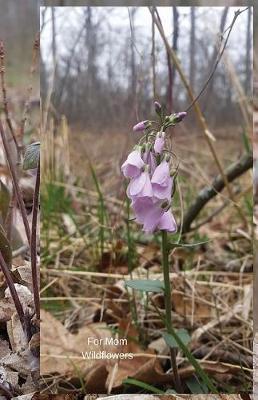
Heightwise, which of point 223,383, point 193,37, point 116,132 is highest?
point 193,37

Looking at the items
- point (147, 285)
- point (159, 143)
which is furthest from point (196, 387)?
point (159, 143)

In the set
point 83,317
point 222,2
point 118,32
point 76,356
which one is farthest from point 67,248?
point 222,2

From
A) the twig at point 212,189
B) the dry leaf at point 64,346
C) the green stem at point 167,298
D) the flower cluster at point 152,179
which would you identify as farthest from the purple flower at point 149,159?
the twig at point 212,189

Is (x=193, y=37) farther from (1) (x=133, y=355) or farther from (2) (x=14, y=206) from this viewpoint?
(1) (x=133, y=355)

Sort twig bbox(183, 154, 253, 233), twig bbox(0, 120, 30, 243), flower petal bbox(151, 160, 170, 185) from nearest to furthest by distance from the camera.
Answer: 1. flower petal bbox(151, 160, 170, 185)
2. twig bbox(0, 120, 30, 243)
3. twig bbox(183, 154, 253, 233)

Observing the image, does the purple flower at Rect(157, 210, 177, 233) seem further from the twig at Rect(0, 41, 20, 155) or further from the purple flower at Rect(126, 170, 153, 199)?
the twig at Rect(0, 41, 20, 155)

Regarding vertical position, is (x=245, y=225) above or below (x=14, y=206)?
below

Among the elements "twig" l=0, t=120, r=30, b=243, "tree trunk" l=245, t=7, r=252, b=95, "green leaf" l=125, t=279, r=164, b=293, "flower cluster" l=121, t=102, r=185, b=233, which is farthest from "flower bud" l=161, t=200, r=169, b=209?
"tree trunk" l=245, t=7, r=252, b=95
